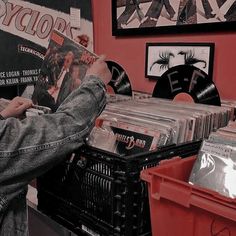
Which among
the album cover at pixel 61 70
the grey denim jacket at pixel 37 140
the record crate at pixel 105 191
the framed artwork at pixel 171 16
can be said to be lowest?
the record crate at pixel 105 191

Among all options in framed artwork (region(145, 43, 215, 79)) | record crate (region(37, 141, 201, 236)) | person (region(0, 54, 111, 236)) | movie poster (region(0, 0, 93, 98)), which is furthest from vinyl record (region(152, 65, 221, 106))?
movie poster (region(0, 0, 93, 98))

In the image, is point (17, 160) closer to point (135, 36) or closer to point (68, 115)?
point (68, 115)

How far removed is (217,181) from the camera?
0.68 meters

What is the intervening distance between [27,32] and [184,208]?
3.81ft

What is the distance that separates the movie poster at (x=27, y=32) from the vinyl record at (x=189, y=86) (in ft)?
2.05

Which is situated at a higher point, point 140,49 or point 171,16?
point 171,16

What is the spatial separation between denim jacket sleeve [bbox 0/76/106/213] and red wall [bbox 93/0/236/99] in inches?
22.8

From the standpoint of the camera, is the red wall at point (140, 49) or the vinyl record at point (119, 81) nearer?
the red wall at point (140, 49)

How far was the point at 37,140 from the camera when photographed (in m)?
0.67

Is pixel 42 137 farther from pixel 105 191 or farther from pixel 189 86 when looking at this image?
pixel 189 86

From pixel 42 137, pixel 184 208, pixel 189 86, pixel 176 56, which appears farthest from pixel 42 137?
pixel 176 56

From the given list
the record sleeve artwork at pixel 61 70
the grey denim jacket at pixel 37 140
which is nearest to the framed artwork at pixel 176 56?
the record sleeve artwork at pixel 61 70

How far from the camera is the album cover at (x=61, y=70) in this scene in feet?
3.19

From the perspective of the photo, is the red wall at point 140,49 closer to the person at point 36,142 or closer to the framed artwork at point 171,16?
the framed artwork at point 171,16
